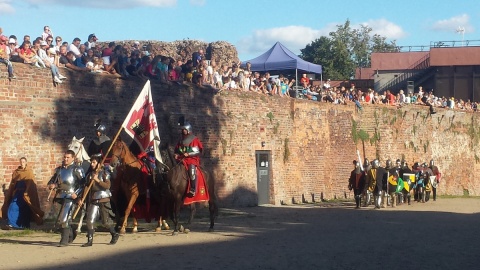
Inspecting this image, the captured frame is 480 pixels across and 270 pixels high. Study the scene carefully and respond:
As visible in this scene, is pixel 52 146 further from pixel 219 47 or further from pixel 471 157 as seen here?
pixel 471 157

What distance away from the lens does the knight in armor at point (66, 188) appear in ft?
49.2

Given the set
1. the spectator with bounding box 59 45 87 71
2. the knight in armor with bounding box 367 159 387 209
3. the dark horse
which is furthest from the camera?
the knight in armor with bounding box 367 159 387 209

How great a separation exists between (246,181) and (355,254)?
15.1 meters

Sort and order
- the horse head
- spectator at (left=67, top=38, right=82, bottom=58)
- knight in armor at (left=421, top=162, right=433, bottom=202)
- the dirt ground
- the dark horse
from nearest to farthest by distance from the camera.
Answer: the dirt ground
the horse head
the dark horse
spectator at (left=67, top=38, right=82, bottom=58)
knight in armor at (left=421, top=162, right=433, bottom=202)

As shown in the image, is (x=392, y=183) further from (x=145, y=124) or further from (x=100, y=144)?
(x=100, y=144)

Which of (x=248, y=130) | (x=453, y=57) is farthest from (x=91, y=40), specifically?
(x=453, y=57)

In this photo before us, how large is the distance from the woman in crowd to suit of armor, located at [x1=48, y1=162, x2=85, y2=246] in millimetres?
3790

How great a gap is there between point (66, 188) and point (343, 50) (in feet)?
225

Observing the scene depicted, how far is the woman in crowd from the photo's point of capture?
61.5 feet

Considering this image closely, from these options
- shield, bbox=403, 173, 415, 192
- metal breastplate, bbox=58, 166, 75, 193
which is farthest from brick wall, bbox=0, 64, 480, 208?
metal breastplate, bbox=58, 166, 75, 193

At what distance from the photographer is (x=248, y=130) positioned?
29875mm

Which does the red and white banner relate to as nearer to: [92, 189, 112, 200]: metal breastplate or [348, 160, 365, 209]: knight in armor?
[92, 189, 112, 200]: metal breastplate

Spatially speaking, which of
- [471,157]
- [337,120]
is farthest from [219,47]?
[471,157]

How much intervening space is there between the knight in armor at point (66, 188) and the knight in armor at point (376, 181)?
15802 millimetres
